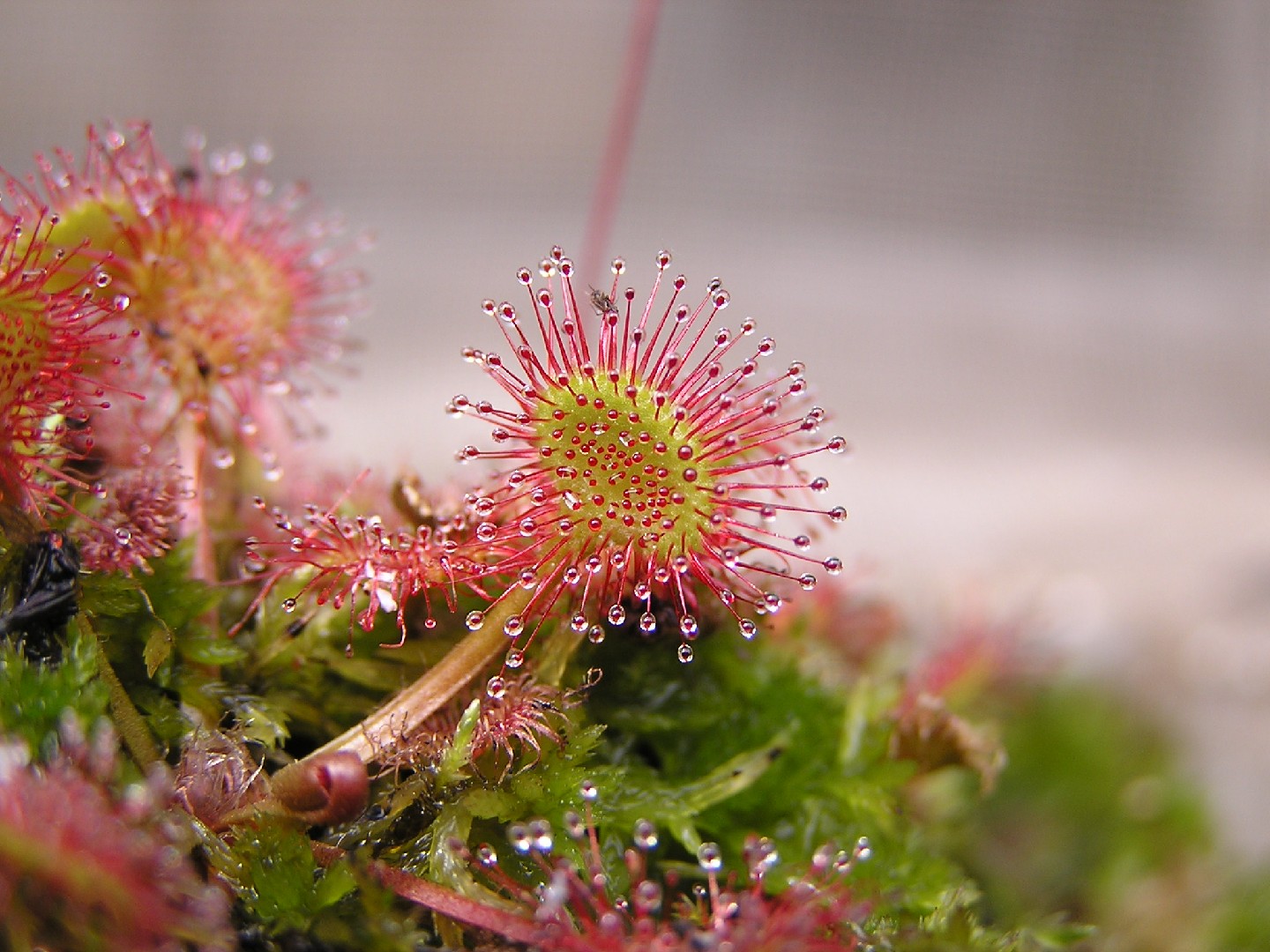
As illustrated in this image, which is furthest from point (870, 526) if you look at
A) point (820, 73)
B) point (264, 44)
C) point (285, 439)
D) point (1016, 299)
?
point (264, 44)

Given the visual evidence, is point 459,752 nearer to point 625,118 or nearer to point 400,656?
point 400,656

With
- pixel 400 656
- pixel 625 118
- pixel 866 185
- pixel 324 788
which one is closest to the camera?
pixel 324 788

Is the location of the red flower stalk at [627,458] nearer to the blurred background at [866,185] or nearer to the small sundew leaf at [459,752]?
the small sundew leaf at [459,752]

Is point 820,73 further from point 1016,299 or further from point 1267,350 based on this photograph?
point 1267,350

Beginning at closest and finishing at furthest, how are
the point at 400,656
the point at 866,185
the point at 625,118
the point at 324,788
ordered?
1. the point at 324,788
2. the point at 400,656
3. the point at 625,118
4. the point at 866,185

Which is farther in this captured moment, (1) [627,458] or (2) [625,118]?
(2) [625,118]

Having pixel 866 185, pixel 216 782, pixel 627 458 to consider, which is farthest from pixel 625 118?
pixel 866 185
